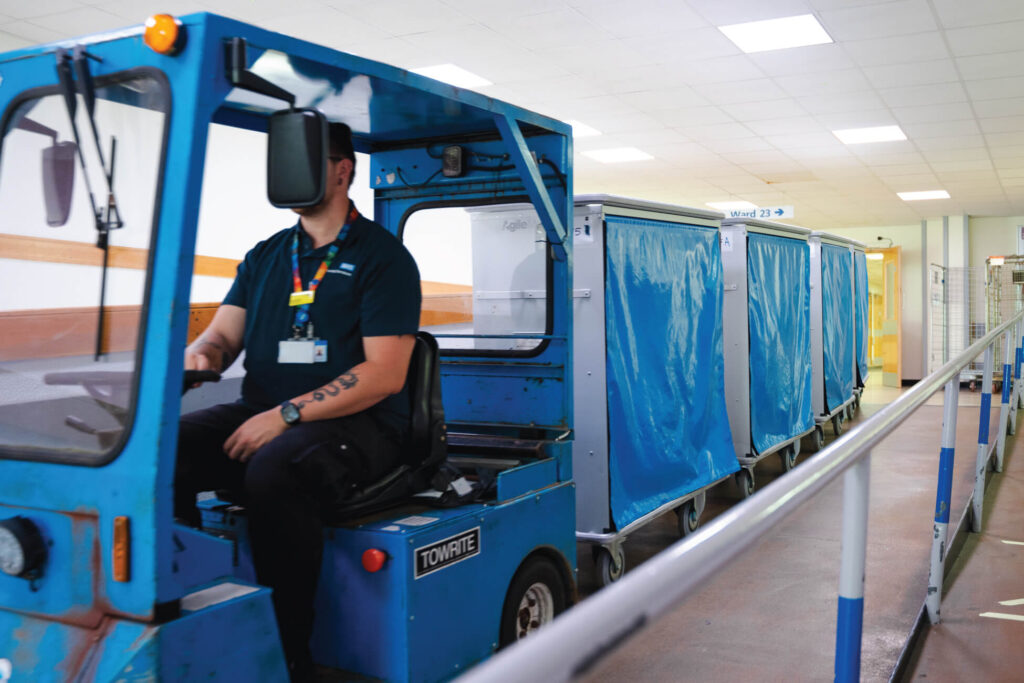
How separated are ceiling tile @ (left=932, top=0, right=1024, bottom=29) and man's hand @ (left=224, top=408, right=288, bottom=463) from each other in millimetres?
5709

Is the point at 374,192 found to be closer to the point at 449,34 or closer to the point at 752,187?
the point at 449,34

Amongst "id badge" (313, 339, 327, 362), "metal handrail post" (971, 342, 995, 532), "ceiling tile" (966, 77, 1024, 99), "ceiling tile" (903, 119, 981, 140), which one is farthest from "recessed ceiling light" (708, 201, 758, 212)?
"id badge" (313, 339, 327, 362)

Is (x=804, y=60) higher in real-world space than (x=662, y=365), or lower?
higher

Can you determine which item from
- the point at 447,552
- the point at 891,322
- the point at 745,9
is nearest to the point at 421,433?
the point at 447,552

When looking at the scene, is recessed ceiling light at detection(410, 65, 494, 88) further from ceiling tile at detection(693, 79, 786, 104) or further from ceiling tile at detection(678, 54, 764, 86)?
ceiling tile at detection(693, 79, 786, 104)

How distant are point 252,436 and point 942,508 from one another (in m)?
2.63

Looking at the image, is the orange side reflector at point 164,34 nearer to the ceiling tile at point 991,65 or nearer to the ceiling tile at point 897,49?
the ceiling tile at point 897,49

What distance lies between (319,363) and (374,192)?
Result: 5.04 feet

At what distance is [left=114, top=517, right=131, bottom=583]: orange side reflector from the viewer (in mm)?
1732

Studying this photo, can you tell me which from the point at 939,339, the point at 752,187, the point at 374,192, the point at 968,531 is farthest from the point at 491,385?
the point at 939,339

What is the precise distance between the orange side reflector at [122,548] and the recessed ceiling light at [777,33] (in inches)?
236

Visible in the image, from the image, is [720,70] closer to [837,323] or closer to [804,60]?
[804,60]

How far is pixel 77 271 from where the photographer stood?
6.32 feet

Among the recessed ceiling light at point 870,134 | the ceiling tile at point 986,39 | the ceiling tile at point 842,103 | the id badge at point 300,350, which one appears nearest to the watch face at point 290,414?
the id badge at point 300,350
